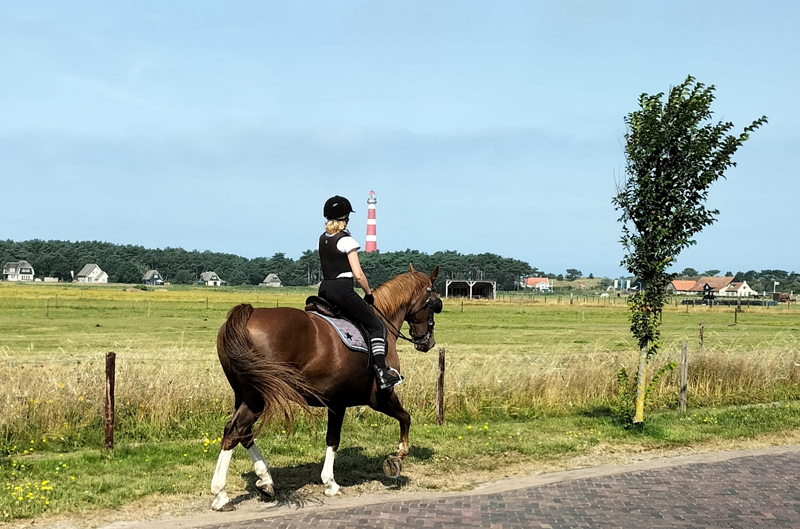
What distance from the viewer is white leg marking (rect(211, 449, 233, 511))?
23.0 feet

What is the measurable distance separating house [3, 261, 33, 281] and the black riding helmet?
188m

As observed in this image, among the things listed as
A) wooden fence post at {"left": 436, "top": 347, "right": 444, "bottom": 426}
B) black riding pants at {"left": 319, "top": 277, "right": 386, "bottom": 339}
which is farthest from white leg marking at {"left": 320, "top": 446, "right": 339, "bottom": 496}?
wooden fence post at {"left": 436, "top": 347, "right": 444, "bottom": 426}

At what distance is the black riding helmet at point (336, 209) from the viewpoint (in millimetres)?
7703

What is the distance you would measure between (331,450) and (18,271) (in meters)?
189

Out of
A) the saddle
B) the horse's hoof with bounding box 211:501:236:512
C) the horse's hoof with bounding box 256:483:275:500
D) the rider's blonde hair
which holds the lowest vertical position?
the horse's hoof with bounding box 211:501:236:512

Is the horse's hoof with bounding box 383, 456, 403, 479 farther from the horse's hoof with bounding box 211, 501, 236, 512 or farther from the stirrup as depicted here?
the horse's hoof with bounding box 211, 501, 236, 512

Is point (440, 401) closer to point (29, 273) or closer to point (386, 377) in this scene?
point (386, 377)

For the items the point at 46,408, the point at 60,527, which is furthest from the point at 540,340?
the point at 60,527

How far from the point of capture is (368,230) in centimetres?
9450

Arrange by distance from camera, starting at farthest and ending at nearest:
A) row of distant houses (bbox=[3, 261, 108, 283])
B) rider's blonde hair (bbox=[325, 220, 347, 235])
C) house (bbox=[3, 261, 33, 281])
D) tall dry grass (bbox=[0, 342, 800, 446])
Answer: house (bbox=[3, 261, 33, 281]) → row of distant houses (bbox=[3, 261, 108, 283]) → tall dry grass (bbox=[0, 342, 800, 446]) → rider's blonde hair (bbox=[325, 220, 347, 235])

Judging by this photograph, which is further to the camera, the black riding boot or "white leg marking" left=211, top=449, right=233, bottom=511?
the black riding boot

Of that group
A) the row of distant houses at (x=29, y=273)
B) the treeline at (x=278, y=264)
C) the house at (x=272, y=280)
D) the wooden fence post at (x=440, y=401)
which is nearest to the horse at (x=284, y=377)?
the wooden fence post at (x=440, y=401)

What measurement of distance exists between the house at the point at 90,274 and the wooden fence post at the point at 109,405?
173m

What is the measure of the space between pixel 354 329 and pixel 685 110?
22.2 ft
